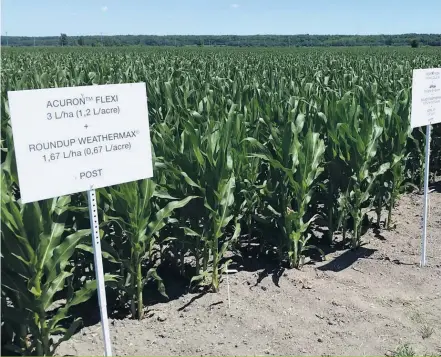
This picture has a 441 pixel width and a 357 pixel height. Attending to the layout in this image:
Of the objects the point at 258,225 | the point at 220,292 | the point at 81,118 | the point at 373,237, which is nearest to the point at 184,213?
the point at 220,292

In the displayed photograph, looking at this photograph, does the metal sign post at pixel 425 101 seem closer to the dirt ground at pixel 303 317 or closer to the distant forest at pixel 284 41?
the dirt ground at pixel 303 317

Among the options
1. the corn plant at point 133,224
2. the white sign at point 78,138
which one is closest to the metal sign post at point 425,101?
the corn plant at point 133,224

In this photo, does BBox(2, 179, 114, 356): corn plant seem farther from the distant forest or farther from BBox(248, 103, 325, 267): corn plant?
the distant forest

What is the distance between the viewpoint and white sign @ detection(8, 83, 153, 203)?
2.58m

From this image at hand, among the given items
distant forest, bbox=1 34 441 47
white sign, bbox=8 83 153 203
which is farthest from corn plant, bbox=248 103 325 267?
distant forest, bbox=1 34 441 47

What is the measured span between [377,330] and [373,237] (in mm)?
2081

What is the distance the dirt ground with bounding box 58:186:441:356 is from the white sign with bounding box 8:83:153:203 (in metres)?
1.26

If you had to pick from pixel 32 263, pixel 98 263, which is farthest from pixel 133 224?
pixel 32 263

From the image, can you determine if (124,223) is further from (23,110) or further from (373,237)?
(373,237)

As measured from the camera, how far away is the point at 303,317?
13.1ft

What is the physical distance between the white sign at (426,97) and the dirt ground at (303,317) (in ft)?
4.59

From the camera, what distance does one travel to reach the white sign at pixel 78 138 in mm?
2584

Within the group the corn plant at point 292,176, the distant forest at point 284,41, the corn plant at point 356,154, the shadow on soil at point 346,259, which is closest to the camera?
the corn plant at point 292,176

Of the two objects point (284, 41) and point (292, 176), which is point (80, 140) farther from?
point (284, 41)
